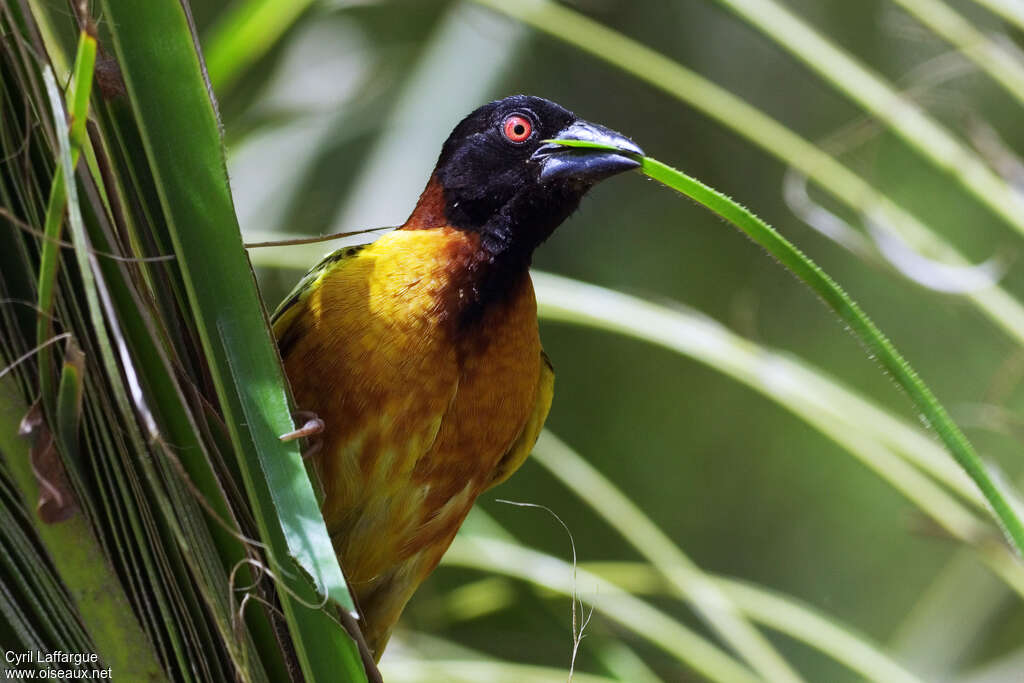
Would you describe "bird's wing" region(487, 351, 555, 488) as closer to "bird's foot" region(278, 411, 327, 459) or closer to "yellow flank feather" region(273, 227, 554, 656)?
"yellow flank feather" region(273, 227, 554, 656)

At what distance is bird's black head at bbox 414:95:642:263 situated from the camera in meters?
1.66

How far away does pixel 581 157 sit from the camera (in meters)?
1.67

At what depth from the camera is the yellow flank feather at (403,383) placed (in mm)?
1461

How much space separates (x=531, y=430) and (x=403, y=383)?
1.30ft

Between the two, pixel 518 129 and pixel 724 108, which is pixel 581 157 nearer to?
pixel 518 129

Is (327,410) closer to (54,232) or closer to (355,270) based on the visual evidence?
(355,270)

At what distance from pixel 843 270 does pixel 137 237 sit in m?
3.08

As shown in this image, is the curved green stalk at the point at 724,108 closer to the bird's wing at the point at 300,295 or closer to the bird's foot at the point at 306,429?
the bird's wing at the point at 300,295

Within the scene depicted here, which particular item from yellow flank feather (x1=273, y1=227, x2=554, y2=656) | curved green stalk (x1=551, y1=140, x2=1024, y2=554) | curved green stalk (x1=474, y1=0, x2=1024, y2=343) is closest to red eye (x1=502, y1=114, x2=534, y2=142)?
yellow flank feather (x1=273, y1=227, x2=554, y2=656)

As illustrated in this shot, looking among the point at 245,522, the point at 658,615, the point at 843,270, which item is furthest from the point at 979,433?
the point at 245,522

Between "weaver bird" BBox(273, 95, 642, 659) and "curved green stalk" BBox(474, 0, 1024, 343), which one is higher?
"curved green stalk" BBox(474, 0, 1024, 343)

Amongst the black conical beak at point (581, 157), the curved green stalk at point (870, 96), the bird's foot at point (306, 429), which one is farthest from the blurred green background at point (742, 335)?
the bird's foot at point (306, 429)

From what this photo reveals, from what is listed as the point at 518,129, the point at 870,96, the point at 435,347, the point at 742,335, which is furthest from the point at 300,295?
the point at 742,335

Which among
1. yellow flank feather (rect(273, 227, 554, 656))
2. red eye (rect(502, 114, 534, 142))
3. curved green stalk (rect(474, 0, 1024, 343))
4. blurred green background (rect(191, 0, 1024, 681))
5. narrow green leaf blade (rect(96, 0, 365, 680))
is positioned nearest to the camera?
narrow green leaf blade (rect(96, 0, 365, 680))
